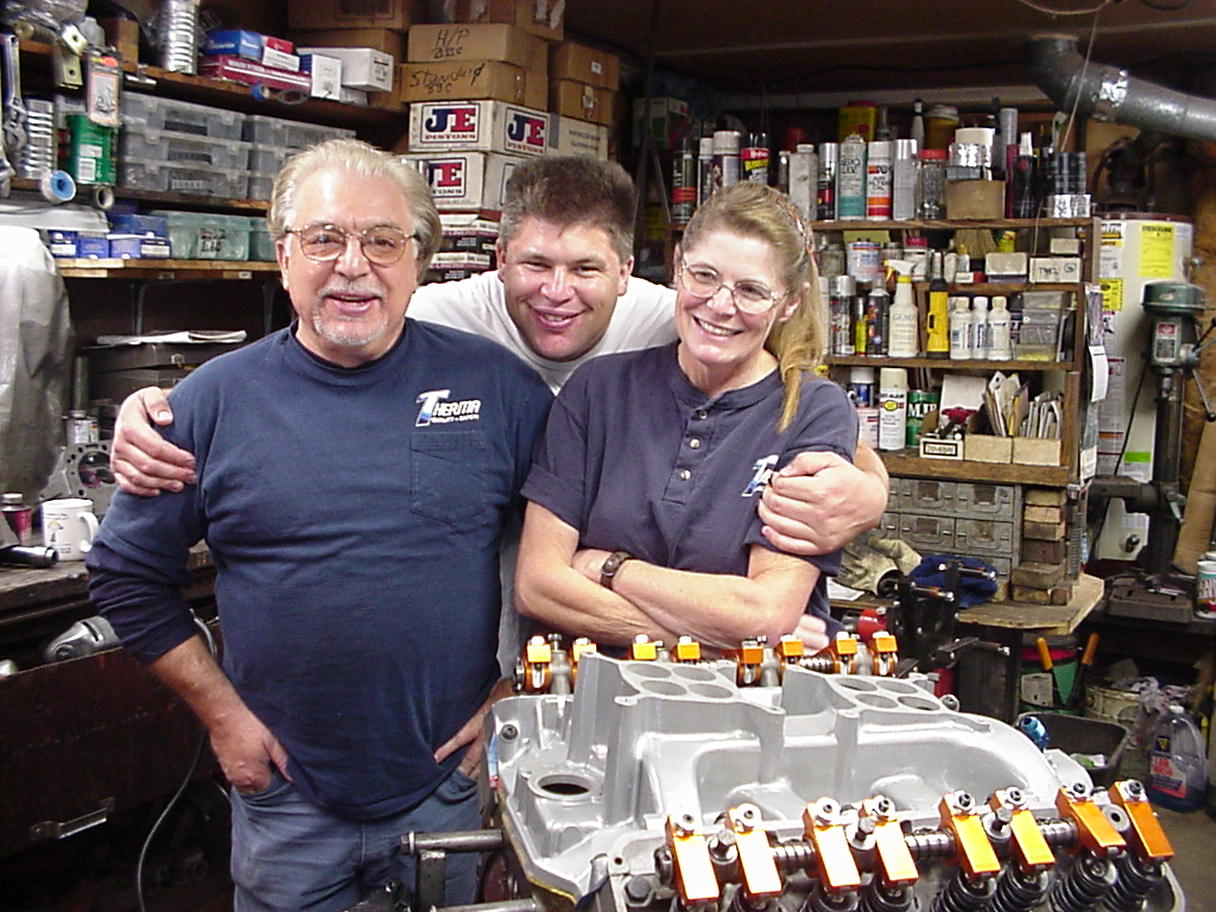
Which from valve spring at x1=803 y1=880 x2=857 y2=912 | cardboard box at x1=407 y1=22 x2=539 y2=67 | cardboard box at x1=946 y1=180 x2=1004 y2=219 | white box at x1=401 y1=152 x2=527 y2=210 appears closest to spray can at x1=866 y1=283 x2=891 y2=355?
cardboard box at x1=946 y1=180 x2=1004 y2=219

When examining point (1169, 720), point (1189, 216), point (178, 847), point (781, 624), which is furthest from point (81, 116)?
point (1189, 216)

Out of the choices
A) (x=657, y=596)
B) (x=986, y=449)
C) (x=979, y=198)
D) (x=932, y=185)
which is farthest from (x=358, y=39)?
(x=657, y=596)

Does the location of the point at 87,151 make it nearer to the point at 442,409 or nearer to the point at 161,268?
the point at 161,268

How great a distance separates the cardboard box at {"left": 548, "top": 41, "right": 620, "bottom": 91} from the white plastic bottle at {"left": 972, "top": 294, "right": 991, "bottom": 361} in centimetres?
153

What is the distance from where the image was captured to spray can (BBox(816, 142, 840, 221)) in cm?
421

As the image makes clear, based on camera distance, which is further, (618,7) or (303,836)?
(618,7)

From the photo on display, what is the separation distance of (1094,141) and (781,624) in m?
4.25

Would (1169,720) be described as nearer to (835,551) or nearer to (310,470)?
(835,551)

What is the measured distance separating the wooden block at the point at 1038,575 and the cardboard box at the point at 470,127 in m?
2.08

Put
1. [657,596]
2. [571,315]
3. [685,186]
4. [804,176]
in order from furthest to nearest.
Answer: [685,186], [804,176], [571,315], [657,596]

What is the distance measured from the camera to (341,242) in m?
1.63

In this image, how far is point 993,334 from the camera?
13.0ft

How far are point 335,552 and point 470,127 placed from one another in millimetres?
2562

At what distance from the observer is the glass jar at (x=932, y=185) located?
4.12 metres
